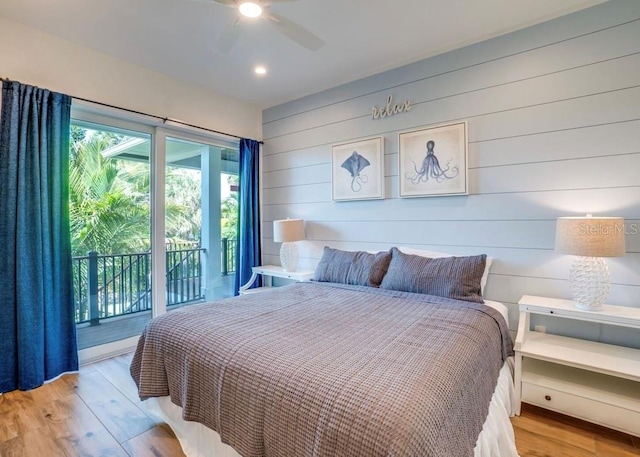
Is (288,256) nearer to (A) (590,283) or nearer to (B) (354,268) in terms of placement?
(B) (354,268)

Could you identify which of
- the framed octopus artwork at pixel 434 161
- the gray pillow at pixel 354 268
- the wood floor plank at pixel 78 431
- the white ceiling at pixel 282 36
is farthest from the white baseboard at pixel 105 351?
the framed octopus artwork at pixel 434 161

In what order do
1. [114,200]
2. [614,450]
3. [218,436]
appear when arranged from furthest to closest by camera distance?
[114,200]
[614,450]
[218,436]

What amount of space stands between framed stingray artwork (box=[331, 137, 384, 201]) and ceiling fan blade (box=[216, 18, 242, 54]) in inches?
61.9

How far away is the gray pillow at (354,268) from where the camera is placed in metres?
2.79

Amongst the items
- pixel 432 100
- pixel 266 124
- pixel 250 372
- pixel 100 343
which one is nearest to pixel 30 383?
pixel 100 343

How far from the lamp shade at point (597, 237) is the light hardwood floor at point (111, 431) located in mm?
1059

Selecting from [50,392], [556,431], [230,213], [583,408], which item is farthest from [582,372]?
[50,392]

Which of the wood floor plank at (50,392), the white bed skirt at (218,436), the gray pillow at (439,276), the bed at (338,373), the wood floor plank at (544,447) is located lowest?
the wood floor plank at (544,447)

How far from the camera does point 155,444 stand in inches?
72.2

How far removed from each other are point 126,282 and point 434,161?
322 centimetres

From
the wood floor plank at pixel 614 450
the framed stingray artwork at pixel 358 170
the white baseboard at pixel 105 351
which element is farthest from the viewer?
the framed stingray artwork at pixel 358 170

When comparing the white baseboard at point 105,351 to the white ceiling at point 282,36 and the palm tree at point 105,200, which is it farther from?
the white ceiling at point 282,36

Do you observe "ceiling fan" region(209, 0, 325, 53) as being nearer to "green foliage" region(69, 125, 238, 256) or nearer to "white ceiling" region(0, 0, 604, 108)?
"white ceiling" region(0, 0, 604, 108)

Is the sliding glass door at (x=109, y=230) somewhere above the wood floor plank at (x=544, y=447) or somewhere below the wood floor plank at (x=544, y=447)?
above
